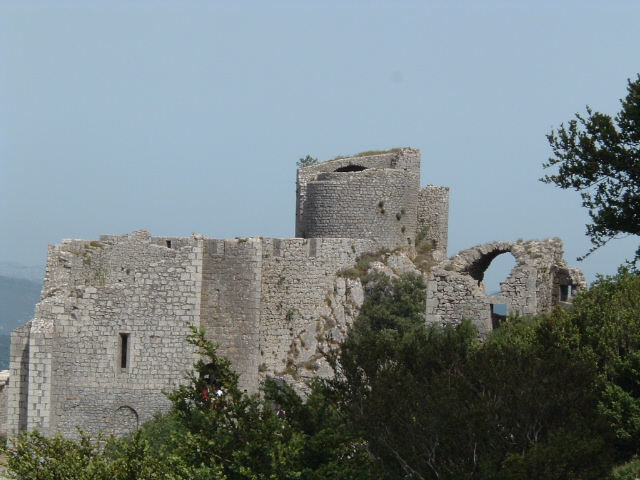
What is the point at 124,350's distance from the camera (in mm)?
32156

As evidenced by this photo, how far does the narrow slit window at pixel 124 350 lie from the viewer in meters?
32.1

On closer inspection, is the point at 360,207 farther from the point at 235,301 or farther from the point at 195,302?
the point at 195,302

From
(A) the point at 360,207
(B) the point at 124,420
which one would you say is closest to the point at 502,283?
(B) the point at 124,420

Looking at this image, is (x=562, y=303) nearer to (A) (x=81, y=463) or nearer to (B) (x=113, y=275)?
(A) (x=81, y=463)

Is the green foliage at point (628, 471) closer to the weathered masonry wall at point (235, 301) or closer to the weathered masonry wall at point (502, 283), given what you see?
the weathered masonry wall at point (502, 283)

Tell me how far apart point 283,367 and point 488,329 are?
12.2m

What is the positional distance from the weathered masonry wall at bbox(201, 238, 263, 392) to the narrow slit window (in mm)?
2078

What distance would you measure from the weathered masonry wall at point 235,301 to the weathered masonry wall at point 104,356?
1.16 meters

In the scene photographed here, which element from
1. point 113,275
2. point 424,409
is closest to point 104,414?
point 113,275

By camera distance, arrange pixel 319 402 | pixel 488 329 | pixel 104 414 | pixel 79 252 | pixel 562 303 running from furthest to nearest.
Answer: pixel 79 252 < pixel 104 414 < pixel 562 303 < pixel 488 329 < pixel 319 402

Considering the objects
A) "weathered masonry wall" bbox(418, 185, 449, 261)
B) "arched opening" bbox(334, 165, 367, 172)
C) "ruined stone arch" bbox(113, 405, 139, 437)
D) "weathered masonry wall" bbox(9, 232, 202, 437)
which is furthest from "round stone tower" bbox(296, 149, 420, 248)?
"ruined stone arch" bbox(113, 405, 139, 437)

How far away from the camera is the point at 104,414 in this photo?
31.8 metres

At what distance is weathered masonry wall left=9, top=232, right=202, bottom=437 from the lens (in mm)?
31734

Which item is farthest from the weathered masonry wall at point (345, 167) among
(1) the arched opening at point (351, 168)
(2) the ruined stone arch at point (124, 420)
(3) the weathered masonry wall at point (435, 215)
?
(2) the ruined stone arch at point (124, 420)
